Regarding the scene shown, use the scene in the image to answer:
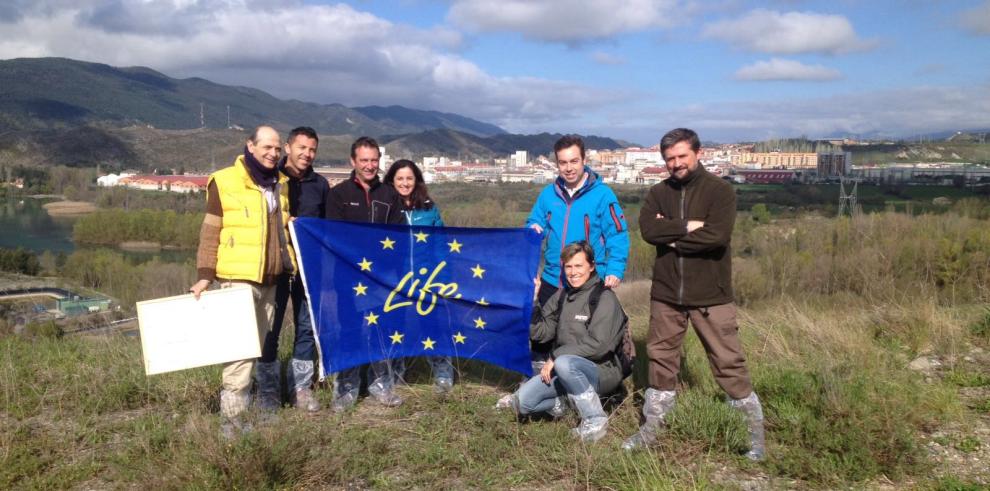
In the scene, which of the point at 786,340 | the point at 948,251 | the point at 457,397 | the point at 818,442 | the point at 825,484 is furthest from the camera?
the point at 948,251

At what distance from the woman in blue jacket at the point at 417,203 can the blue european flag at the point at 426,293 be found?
15cm

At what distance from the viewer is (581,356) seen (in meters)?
4.83

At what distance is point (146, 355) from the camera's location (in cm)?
456

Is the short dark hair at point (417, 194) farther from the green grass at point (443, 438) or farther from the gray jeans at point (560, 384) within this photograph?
the gray jeans at point (560, 384)

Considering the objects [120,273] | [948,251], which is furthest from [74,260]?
[948,251]

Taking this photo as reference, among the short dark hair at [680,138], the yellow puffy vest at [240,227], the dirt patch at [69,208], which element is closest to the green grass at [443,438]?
the yellow puffy vest at [240,227]

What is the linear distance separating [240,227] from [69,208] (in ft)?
414

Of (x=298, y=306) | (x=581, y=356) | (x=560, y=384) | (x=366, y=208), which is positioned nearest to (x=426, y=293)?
(x=366, y=208)

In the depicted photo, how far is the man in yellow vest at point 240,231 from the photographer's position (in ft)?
15.8

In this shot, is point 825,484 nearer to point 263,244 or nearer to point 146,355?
point 263,244

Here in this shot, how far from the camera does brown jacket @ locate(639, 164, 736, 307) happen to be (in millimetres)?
4426

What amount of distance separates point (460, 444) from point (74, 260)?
69951 mm

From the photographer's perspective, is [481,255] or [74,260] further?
[74,260]

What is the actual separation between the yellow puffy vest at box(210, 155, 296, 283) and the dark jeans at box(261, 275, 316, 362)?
1.69ft
